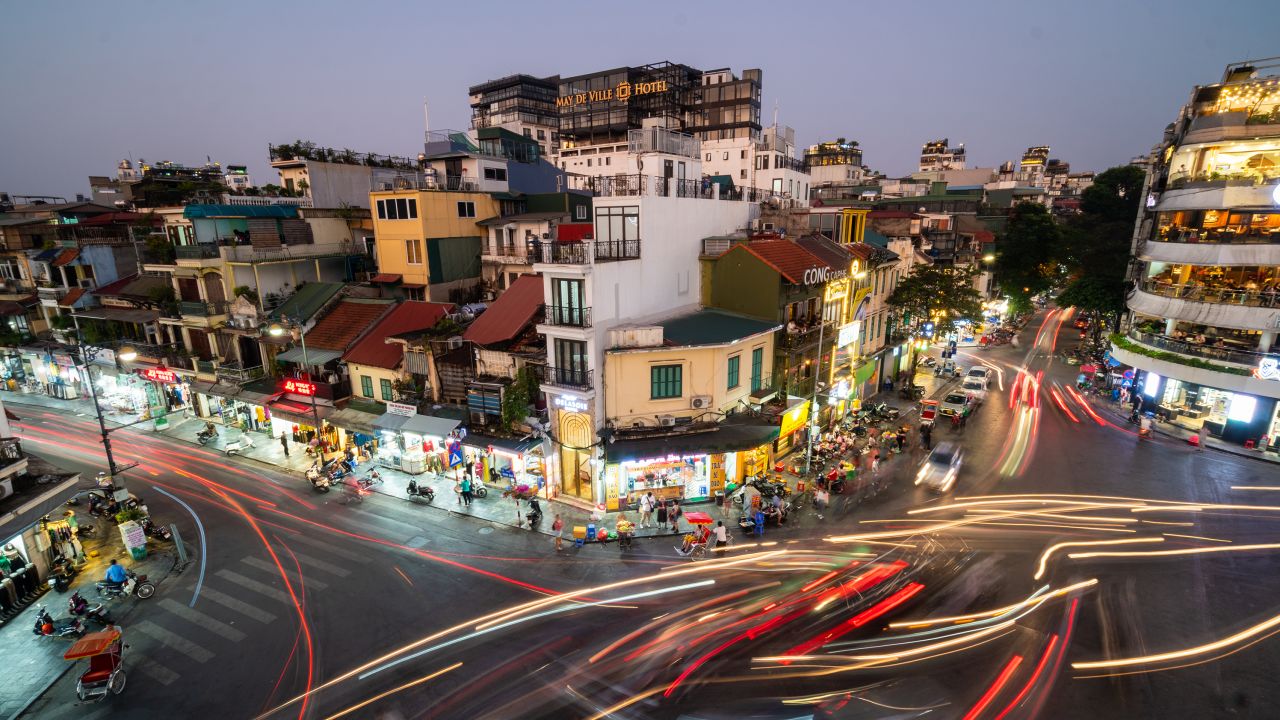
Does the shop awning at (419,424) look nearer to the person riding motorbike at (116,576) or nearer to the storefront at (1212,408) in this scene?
the person riding motorbike at (116,576)

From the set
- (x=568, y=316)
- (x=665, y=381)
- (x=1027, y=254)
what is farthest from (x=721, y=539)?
(x=1027, y=254)

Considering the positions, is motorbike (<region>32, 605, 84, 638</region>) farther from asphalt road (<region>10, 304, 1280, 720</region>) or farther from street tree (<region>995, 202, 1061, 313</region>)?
street tree (<region>995, 202, 1061, 313</region>)

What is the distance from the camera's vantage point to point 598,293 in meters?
22.7

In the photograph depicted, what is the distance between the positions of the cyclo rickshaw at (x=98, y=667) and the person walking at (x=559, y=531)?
1330cm

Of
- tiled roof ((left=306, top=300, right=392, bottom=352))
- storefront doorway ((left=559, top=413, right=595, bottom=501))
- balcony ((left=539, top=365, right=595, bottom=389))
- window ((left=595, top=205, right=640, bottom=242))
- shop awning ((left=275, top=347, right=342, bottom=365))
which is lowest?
storefront doorway ((left=559, top=413, right=595, bottom=501))

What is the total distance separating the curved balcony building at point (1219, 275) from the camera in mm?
A: 29719

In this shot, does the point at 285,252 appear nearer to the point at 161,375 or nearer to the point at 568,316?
the point at 161,375

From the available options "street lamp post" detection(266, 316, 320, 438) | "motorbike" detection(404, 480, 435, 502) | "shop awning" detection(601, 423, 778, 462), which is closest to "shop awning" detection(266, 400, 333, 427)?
"street lamp post" detection(266, 316, 320, 438)

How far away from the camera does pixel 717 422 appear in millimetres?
24656

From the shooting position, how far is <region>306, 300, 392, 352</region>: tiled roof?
3077 cm

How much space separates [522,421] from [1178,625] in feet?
80.8

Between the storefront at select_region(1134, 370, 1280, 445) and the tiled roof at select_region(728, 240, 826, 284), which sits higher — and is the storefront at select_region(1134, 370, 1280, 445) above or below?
below

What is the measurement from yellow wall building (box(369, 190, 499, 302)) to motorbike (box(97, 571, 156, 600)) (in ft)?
65.9

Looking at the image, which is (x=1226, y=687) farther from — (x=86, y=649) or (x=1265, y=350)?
(x=86, y=649)
